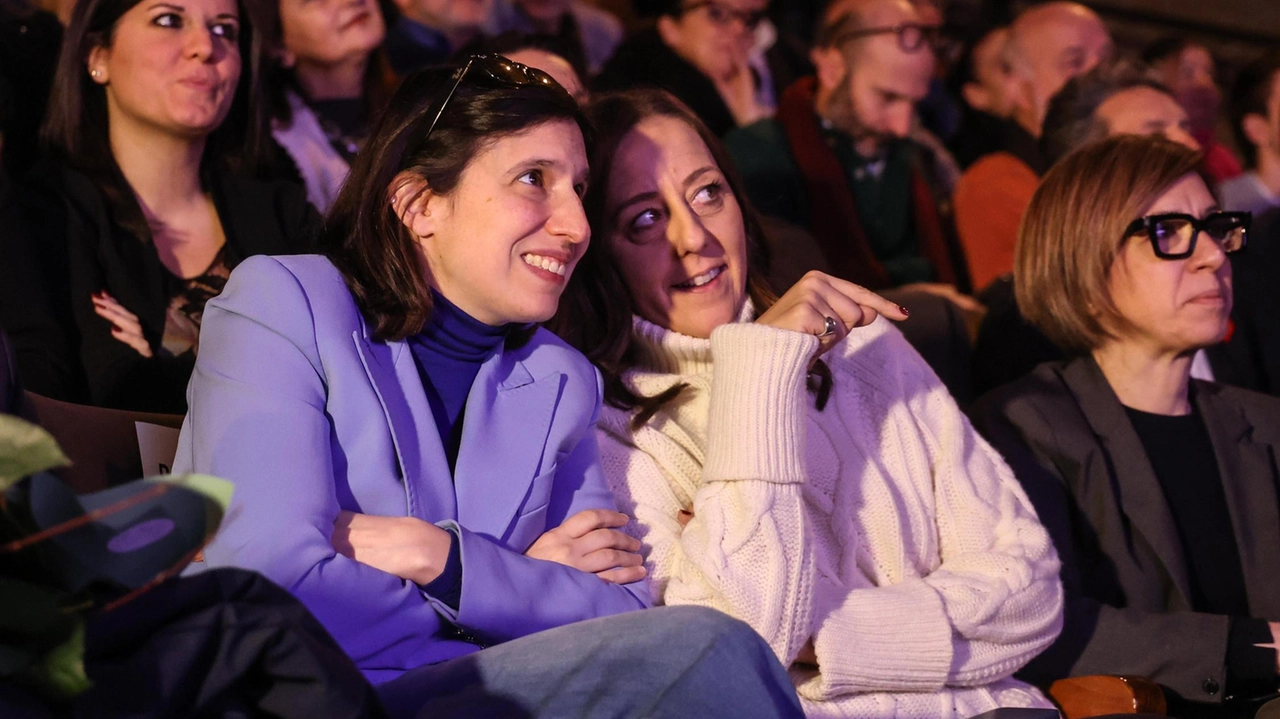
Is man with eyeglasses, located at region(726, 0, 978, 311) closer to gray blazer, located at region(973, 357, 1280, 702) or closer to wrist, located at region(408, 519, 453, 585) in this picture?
gray blazer, located at region(973, 357, 1280, 702)

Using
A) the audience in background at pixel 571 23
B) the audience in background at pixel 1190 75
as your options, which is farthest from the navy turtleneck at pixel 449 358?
the audience in background at pixel 1190 75

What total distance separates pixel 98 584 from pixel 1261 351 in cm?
306

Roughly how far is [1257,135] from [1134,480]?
2.60m

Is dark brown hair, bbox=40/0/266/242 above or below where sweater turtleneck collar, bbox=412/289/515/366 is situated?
above

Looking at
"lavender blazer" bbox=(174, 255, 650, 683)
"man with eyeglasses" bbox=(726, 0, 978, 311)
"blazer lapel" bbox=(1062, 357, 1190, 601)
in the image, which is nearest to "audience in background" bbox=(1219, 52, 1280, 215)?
"man with eyeglasses" bbox=(726, 0, 978, 311)

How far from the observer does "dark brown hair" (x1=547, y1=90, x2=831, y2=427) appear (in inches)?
89.0

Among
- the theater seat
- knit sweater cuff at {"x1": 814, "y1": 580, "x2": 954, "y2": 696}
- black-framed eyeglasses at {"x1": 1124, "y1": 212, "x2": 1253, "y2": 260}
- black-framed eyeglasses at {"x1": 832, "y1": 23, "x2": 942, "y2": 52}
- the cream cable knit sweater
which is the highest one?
black-framed eyeglasses at {"x1": 832, "y1": 23, "x2": 942, "y2": 52}

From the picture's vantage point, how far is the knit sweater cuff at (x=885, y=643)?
6.55 feet

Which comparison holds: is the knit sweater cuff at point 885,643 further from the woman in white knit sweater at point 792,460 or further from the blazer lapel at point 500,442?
the blazer lapel at point 500,442

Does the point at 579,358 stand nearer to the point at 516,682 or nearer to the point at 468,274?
the point at 468,274

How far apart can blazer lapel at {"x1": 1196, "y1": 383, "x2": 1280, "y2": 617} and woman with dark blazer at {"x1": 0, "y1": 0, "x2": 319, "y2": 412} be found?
183 cm

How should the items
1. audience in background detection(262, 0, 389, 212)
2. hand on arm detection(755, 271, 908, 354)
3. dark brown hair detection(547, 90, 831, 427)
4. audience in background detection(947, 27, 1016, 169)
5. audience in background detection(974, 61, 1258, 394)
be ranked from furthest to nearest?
audience in background detection(947, 27, 1016, 169) < audience in background detection(974, 61, 1258, 394) < audience in background detection(262, 0, 389, 212) < dark brown hair detection(547, 90, 831, 427) < hand on arm detection(755, 271, 908, 354)

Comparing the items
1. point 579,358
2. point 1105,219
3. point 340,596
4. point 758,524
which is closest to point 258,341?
point 340,596

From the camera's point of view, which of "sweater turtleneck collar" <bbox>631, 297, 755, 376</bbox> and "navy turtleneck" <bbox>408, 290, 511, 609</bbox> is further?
"sweater turtleneck collar" <bbox>631, 297, 755, 376</bbox>
